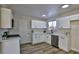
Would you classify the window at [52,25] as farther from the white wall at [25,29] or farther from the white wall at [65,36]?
the white wall at [25,29]

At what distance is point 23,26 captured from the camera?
469 centimetres

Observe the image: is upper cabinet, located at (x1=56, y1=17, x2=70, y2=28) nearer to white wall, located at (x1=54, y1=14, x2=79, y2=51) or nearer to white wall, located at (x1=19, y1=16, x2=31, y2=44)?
white wall, located at (x1=54, y1=14, x2=79, y2=51)

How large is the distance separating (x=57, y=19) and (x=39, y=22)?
150 centimetres

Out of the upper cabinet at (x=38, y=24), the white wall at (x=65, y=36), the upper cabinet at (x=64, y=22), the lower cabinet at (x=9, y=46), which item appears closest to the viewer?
the lower cabinet at (x=9, y=46)

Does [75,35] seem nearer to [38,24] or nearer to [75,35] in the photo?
[75,35]

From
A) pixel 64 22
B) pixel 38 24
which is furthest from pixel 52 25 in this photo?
pixel 64 22

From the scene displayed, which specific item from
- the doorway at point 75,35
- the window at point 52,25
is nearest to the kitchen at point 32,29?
the window at point 52,25

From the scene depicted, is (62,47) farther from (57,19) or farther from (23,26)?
(23,26)

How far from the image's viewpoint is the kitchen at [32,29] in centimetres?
238

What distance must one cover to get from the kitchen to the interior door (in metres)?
0.20

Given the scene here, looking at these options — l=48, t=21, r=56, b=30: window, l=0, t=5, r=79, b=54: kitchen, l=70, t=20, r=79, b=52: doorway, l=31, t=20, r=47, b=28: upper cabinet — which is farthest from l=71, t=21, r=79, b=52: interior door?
l=31, t=20, r=47, b=28: upper cabinet

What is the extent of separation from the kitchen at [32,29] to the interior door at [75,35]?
20 centimetres

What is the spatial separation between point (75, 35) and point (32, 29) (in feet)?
8.68
